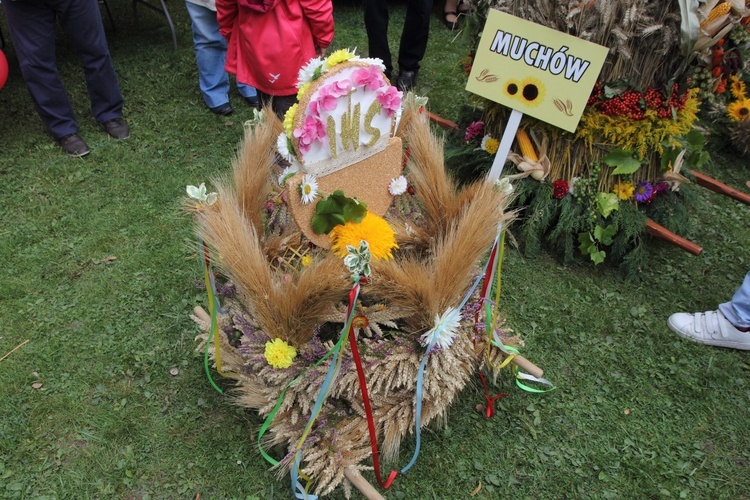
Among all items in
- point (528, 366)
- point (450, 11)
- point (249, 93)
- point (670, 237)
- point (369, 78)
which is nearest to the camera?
point (369, 78)

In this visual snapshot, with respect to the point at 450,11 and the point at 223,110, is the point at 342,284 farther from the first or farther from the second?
the point at 450,11

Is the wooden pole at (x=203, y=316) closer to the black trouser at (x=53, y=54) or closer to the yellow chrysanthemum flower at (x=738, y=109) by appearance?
the black trouser at (x=53, y=54)

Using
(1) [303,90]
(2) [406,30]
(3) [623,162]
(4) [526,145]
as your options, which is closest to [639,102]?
(3) [623,162]

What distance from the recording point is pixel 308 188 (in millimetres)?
1758

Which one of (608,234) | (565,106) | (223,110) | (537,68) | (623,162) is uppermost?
(537,68)

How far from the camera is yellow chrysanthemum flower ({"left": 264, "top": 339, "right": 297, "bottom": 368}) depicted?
68.1 inches

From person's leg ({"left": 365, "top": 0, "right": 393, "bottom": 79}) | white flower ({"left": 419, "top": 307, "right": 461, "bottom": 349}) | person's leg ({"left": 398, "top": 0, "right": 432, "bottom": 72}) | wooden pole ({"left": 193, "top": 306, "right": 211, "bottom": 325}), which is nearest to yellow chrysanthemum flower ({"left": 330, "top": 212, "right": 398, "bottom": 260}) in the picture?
white flower ({"left": 419, "top": 307, "right": 461, "bottom": 349})

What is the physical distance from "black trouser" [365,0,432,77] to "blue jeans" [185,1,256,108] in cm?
105

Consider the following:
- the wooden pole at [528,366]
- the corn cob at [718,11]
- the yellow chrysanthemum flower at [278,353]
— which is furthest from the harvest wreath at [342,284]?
the corn cob at [718,11]

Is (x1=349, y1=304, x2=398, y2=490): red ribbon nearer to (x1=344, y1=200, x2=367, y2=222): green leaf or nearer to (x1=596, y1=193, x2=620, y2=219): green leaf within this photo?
Answer: (x1=344, y1=200, x2=367, y2=222): green leaf

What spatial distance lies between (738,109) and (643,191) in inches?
61.4

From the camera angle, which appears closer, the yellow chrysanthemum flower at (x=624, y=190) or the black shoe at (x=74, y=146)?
the yellow chrysanthemum flower at (x=624, y=190)

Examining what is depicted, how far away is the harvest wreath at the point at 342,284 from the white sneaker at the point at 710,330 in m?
1.15

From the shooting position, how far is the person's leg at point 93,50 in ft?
10.5
